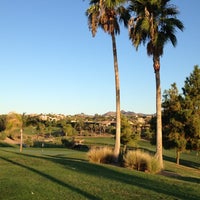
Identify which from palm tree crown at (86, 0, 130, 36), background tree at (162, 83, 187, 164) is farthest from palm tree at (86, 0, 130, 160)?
background tree at (162, 83, 187, 164)

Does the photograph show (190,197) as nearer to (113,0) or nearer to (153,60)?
(153,60)

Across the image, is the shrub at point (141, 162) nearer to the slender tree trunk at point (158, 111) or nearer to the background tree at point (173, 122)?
the slender tree trunk at point (158, 111)

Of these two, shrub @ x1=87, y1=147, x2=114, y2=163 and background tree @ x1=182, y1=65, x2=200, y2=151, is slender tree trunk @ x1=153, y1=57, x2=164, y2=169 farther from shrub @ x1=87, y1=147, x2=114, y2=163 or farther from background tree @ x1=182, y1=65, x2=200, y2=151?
background tree @ x1=182, y1=65, x2=200, y2=151

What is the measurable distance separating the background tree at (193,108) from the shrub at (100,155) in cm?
1164

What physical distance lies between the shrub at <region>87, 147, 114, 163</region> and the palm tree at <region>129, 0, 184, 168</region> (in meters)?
3.25

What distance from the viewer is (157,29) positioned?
971 inches

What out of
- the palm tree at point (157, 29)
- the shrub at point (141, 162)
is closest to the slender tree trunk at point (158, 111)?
the palm tree at point (157, 29)

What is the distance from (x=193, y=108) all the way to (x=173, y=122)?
8.57 feet

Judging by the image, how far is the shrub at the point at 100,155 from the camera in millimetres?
22688

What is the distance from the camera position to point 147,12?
2441 cm

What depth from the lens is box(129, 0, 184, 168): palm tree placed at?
79.5ft

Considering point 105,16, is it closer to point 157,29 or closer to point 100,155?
point 157,29

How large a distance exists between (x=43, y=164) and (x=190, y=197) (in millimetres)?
9653

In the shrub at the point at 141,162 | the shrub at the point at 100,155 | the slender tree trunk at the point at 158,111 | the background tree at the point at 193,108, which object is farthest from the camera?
the background tree at the point at 193,108
